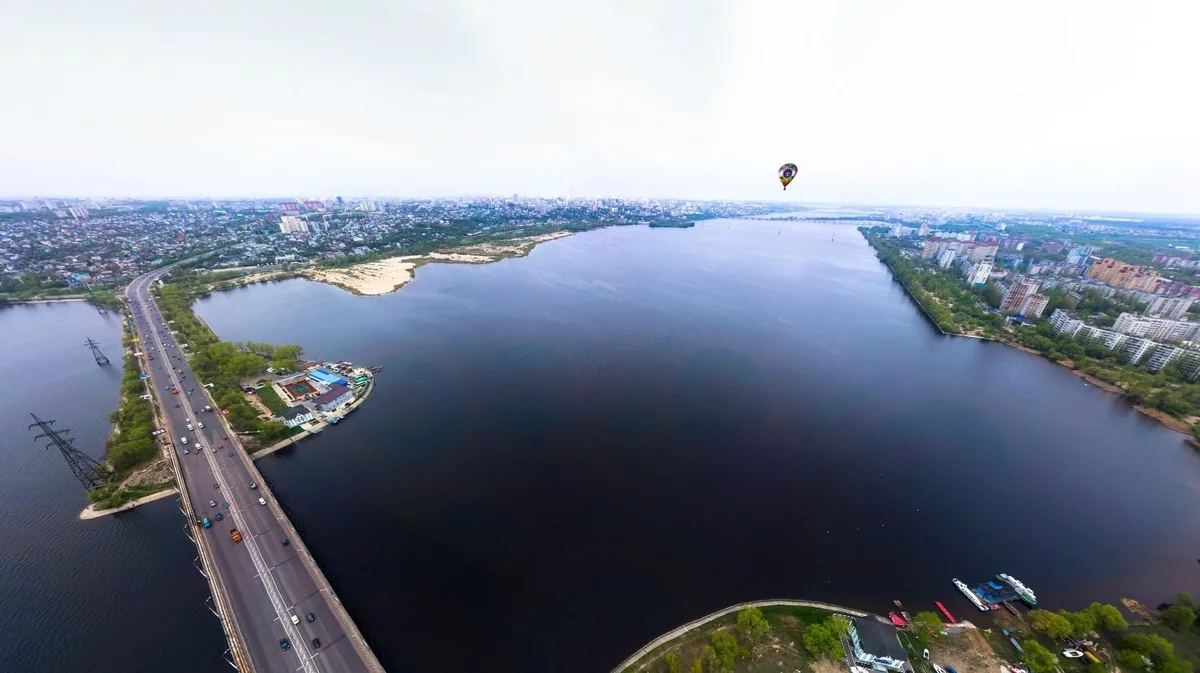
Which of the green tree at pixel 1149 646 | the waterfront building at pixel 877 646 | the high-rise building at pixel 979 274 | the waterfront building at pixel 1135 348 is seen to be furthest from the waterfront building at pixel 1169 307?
the waterfront building at pixel 877 646

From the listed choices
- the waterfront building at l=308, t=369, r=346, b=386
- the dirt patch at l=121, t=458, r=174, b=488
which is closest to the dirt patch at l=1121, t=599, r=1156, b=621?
the waterfront building at l=308, t=369, r=346, b=386

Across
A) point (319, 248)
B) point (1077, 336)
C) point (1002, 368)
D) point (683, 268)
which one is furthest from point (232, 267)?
point (1077, 336)

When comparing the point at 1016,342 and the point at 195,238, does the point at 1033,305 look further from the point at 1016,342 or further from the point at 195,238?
the point at 195,238

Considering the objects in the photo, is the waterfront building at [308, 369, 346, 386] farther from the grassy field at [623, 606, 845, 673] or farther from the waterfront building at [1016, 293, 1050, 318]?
the waterfront building at [1016, 293, 1050, 318]

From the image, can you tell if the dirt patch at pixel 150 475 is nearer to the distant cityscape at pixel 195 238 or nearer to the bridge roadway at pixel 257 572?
the bridge roadway at pixel 257 572

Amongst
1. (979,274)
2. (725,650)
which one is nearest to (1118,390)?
(979,274)

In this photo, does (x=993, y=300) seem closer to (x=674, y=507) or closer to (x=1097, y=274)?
(x=1097, y=274)
